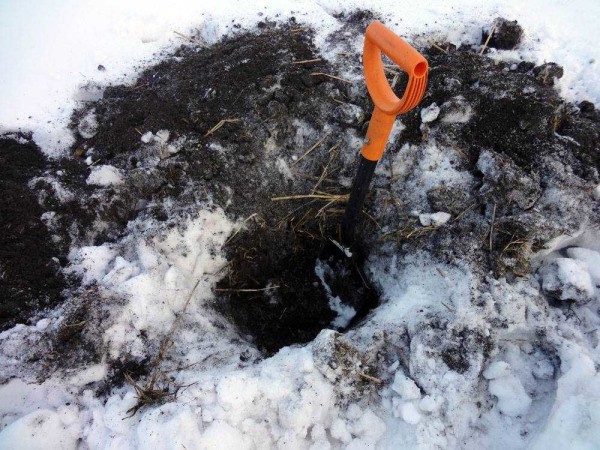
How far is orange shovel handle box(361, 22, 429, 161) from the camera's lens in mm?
1426

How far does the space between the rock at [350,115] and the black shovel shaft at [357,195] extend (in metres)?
0.52

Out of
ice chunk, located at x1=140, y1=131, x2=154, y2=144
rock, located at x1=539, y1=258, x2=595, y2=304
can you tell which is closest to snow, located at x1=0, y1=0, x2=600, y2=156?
ice chunk, located at x1=140, y1=131, x2=154, y2=144

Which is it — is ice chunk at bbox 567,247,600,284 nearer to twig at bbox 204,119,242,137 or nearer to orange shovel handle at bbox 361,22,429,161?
orange shovel handle at bbox 361,22,429,161

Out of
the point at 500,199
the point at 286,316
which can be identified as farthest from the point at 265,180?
the point at 500,199

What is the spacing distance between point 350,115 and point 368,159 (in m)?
0.72

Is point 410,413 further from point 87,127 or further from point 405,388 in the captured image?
point 87,127

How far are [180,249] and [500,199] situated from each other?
174cm

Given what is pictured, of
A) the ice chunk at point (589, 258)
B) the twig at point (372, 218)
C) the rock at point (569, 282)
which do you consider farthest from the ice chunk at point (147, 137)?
the ice chunk at point (589, 258)

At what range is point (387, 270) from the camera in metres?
2.38

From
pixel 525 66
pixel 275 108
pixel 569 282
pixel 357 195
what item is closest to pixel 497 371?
pixel 569 282

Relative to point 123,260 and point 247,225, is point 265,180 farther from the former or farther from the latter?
point 123,260

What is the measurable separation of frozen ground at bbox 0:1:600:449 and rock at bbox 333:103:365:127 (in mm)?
85

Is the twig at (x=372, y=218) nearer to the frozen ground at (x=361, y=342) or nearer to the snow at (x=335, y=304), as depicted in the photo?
the frozen ground at (x=361, y=342)

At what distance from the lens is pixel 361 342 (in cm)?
193
